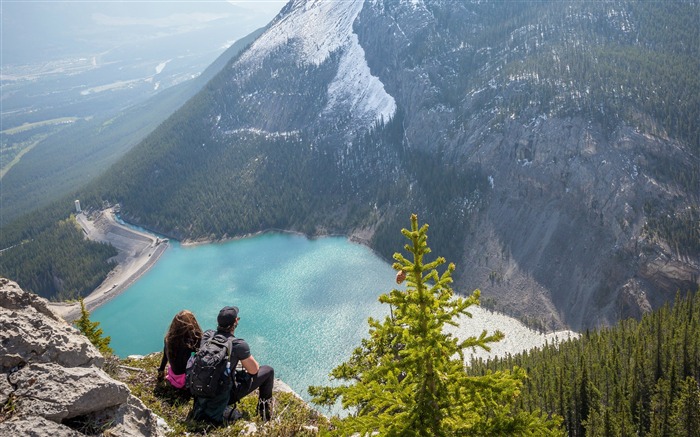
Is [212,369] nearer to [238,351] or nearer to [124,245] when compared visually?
[238,351]

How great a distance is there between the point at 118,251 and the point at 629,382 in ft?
372

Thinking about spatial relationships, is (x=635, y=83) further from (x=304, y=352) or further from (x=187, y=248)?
(x=187, y=248)

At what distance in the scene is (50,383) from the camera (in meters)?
8.94

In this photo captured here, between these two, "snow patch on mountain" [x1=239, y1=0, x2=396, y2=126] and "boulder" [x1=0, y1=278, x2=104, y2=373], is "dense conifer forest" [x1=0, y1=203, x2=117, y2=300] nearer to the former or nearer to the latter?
"snow patch on mountain" [x1=239, y1=0, x2=396, y2=126]

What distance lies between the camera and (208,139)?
541 feet

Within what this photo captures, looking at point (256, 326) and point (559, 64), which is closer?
point (256, 326)

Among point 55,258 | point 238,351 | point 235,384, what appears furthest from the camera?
point 55,258

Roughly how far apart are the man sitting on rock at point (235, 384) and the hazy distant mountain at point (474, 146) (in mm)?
75904

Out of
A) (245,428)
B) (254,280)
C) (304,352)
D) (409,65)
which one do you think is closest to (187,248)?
(254,280)

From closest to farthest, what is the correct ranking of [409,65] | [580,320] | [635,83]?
1. [580,320]
2. [635,83]
3. [409,65]

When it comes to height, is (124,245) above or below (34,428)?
below

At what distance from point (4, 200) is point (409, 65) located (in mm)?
158153

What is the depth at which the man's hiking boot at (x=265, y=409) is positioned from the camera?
13.5 m

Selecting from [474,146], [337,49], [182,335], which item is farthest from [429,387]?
[337,49]
